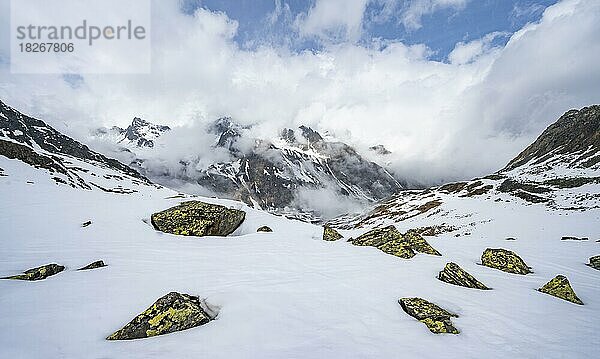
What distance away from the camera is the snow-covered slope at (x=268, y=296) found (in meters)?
5.21

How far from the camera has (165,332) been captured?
18.4 ft

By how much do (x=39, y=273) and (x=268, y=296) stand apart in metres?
6.66

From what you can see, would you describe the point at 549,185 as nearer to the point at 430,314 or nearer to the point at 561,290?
the point at 561,290

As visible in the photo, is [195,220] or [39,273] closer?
[39,273]

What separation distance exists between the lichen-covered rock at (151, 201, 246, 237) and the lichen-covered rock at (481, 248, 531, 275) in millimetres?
14013

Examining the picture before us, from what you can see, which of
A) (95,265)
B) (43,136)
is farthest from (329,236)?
(43,136)

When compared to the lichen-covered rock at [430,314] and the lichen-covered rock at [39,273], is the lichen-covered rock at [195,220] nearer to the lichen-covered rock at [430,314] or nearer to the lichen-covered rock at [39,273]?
the lichen-covered rock at [39,273]

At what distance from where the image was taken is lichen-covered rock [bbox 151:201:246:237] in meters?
16.0

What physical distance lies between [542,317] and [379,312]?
Answer: 4383 mm

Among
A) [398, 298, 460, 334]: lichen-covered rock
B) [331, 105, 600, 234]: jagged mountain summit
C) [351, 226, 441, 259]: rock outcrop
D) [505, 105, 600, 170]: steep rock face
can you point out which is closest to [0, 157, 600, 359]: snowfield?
[398, 298, 460, 334]: lichen-covered rock

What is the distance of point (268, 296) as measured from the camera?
24.3 ft

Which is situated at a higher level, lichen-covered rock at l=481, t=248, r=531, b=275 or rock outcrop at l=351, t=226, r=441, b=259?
rock outcrop at l=351, t=226, r=441, b=259

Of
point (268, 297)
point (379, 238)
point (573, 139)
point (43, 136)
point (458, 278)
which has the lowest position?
point (458, 278)

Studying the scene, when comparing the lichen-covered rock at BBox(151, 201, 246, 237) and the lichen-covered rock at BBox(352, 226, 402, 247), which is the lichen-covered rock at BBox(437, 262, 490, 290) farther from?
the lichen-covered rock at BBox(151, 201, 246, 237)
